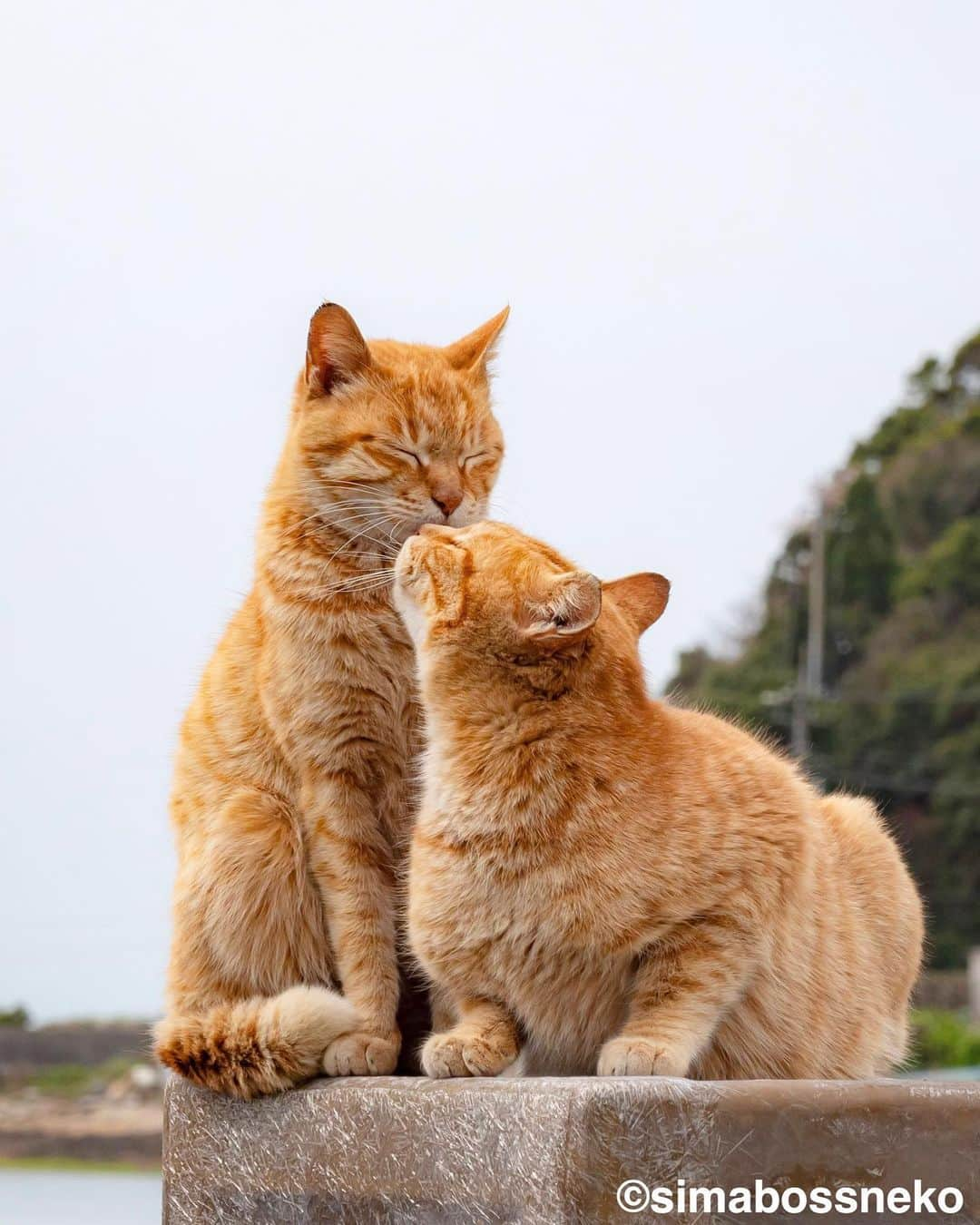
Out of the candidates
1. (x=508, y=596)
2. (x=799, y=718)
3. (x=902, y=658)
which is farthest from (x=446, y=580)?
(x=902, y=658)

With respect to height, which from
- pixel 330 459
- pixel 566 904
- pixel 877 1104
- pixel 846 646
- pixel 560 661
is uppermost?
pixel 846 646

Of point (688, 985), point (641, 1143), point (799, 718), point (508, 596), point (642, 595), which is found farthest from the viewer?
point (799, 718)

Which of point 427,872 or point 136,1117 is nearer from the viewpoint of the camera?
point 427,872

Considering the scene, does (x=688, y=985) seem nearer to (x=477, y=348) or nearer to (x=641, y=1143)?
(x=641, y=1143)

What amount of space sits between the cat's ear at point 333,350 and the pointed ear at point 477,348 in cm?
29

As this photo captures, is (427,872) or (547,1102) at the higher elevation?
(427,872)

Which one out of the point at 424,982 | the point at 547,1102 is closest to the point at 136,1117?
the point at 424,982

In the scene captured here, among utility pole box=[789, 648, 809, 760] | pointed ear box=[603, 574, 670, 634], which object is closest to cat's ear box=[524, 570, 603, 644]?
pointed ear box=[603, 574, 670, 634]

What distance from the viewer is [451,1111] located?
2721 mm

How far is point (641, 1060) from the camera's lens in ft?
8.89

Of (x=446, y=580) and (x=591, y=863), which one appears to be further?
(x=446, y=580)

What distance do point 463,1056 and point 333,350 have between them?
1535 mm

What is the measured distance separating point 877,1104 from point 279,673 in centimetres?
156

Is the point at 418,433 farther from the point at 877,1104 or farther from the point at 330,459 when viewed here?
the point at 877,1104
